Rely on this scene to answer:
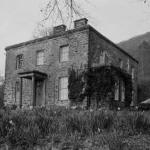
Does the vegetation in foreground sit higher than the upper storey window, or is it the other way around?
the upper storey window

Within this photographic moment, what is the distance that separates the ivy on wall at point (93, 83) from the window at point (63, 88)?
2.49ft

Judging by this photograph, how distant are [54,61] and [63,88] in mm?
2533

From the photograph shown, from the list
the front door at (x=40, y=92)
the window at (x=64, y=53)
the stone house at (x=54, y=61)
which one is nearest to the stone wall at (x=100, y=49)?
the stone house at (x=54, y=61)

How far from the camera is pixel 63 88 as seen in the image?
2259 centimetres

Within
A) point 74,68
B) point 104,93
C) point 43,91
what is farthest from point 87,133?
point 43,91

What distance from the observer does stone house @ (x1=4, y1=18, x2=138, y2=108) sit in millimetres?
21969

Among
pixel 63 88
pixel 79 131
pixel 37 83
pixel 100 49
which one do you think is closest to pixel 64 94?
pixel 63 88

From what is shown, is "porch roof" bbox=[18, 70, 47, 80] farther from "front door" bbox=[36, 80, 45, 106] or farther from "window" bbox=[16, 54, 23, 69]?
"window" bbox=[16, 54, 23, 69]

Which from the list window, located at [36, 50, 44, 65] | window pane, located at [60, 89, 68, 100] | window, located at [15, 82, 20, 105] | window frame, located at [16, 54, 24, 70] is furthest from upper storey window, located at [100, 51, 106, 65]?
window, located at [15, 82, 20, 105]

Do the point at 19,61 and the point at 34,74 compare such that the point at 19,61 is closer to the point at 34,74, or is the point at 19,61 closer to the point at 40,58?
the point at 40,58

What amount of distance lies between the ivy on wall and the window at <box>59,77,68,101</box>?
759 mm

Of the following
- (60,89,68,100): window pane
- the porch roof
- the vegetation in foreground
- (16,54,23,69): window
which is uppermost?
(16,54,23,69): window

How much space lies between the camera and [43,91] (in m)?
23.8

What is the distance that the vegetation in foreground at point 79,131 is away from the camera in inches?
227
